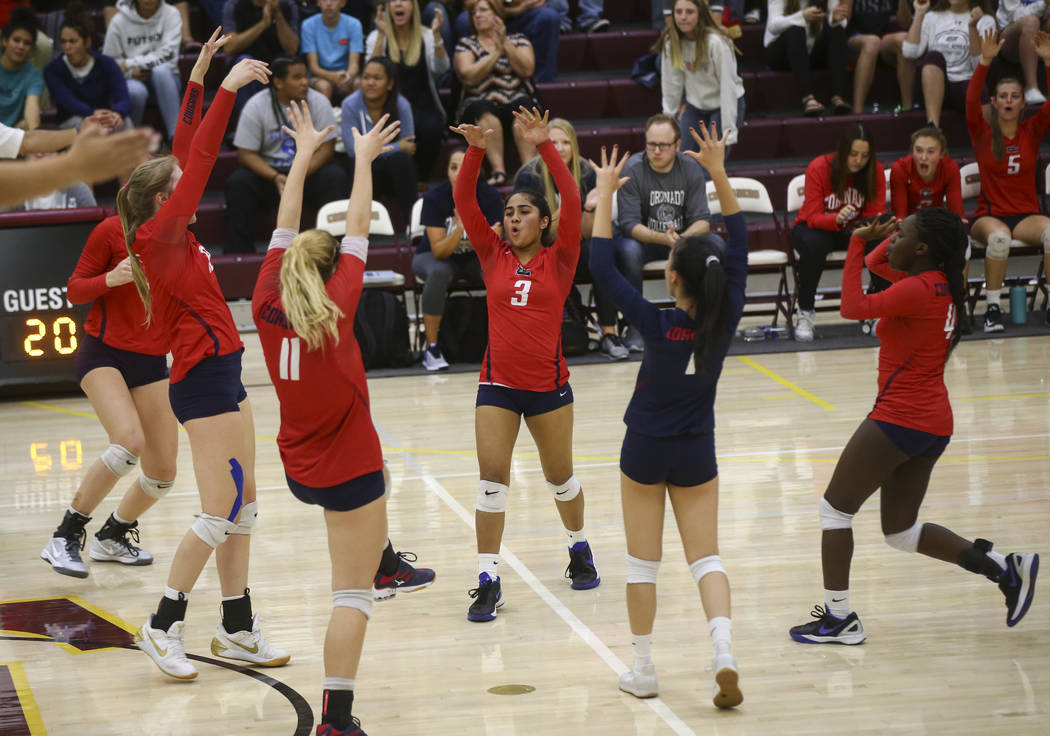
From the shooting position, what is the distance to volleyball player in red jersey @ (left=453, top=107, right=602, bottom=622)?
16.8 ft

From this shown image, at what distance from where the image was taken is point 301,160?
13.6 feet

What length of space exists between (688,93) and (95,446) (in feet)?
22.2

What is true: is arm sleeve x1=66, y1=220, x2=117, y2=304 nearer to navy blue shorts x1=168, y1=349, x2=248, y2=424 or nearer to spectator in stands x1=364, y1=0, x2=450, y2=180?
navy blue shorts x1=168, y1=349, x2=248, y2=424

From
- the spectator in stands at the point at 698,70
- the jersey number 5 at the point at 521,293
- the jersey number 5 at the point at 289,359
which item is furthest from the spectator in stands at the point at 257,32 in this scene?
the jersey number 5 at the point at 289,359

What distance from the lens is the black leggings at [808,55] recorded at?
13.3m

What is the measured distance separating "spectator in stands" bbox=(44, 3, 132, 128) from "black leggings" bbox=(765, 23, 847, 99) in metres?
7.02

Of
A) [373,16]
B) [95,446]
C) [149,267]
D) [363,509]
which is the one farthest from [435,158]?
[363,509]

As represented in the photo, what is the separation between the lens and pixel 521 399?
5.16 metres

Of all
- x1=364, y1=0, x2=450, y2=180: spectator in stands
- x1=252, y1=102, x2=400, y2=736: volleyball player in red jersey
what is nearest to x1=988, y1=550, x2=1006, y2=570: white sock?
x1=252, y1=102, x2=400, y2=736: volleyball player in red jersey

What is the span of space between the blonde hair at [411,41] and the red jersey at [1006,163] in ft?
17.3

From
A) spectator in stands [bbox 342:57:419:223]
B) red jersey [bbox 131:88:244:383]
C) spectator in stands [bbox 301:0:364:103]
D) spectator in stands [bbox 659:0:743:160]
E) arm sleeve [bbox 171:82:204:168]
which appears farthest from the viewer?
spectator in stands [bbox 301:0:364:103]

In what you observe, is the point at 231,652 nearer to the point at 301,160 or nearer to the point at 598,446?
the point at 301,160

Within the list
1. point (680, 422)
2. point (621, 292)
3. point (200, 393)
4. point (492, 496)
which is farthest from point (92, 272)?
point (680, 422)

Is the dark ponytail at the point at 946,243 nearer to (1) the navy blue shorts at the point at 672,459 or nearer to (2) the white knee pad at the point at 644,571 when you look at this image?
(1) the navy blue shorts at the point at 672,459
